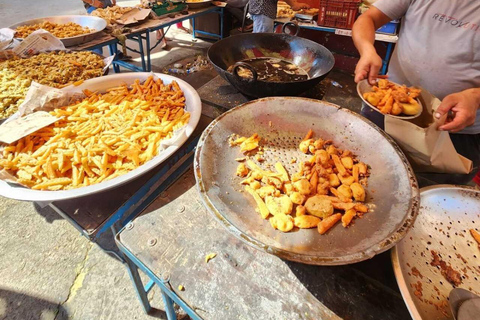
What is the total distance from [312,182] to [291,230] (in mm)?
279

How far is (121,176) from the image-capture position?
1290mm

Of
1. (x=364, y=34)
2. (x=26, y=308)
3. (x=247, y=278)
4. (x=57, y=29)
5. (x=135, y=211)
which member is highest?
(x=364, y=34)

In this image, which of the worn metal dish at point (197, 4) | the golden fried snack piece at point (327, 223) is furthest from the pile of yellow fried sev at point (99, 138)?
the worn metal dish at point (197, 4)

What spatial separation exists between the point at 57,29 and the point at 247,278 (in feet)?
13.8

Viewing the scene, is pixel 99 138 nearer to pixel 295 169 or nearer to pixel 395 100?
pixel 295 169

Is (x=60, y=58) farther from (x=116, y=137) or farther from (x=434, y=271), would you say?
(x=434, y=271)

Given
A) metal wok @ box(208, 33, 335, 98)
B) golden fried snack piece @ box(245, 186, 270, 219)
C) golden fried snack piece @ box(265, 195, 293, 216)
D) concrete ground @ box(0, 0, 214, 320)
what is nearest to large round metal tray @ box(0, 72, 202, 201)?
metal wok @ box(208, 33, 335, 98)

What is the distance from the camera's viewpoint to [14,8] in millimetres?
9750

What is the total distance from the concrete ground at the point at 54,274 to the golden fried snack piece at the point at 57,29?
2181 millimetres

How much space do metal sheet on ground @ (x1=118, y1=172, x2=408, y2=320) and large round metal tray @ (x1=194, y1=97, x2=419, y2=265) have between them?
0.23 m

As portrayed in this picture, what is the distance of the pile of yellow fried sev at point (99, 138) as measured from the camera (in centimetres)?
133

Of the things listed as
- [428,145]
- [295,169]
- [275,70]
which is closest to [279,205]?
[295,169]

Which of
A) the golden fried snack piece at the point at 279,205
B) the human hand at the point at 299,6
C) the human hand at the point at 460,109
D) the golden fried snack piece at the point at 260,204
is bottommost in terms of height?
the golden fried snack piece at the point at 260,204

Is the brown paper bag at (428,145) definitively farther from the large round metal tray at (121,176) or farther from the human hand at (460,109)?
the large round metal tray at (121,176)
